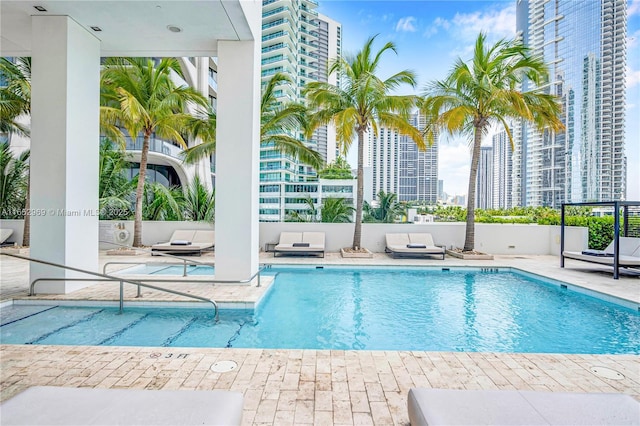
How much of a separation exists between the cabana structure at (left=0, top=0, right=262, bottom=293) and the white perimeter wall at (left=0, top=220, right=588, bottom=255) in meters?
5.35

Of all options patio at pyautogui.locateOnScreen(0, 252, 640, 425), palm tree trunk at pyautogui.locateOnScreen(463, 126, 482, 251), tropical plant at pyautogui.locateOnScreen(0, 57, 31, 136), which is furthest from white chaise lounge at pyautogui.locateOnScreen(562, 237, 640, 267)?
tropical plant at pyautogui.locateOnScreen(0, 57, 31, 136)

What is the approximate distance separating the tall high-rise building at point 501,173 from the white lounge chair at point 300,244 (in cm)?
1600

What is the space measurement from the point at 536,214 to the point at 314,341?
14.9 metres

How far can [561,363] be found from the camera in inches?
143

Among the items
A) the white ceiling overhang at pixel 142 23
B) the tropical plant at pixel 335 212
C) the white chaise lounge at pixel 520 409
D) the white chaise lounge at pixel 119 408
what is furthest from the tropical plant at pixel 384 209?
the white chaise lounge at pixel 119 408

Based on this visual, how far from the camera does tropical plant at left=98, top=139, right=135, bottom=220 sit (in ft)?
44.8

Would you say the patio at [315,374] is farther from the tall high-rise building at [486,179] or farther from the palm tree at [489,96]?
the tall high-rise building at [486,179]

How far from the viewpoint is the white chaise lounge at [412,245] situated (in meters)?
10.8

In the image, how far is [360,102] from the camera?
11078 mm

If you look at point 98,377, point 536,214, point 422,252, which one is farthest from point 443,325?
point 536,214

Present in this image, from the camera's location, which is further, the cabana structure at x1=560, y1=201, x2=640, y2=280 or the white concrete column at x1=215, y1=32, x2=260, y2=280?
the cabana structure at x1=560, y1=201, x2=640, y2=280

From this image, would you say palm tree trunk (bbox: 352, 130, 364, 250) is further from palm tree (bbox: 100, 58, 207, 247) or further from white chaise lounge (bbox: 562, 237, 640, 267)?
white chaise lounge (bbox: 562, 237, 640, 267)

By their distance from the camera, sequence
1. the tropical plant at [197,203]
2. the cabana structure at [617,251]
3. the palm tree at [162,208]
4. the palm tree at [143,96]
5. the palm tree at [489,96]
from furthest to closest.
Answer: the palm tree at [162,208] < the tropical plant at [197,203] < the palm tree at [143,96] < the palm tree at [489,96] < the cabana structure at [617,251]

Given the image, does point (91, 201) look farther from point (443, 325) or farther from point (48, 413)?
point (443, 325)
